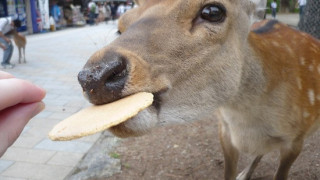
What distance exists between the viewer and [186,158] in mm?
4082

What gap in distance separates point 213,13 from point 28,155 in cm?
310

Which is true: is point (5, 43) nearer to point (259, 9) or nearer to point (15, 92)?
point (259, 9)

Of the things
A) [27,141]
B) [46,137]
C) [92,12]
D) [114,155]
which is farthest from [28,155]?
[92,12]

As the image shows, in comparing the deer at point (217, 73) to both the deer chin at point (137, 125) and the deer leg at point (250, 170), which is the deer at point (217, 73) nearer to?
the deer chin at point (137, 125)

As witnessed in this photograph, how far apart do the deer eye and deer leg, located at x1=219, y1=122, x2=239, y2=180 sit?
130 cm

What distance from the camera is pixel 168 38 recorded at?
1.80m

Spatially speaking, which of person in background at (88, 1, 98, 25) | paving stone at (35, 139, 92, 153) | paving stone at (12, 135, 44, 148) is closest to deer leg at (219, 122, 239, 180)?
paving stone at (35, 139, 92, 153)

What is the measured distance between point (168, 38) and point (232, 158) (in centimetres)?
172

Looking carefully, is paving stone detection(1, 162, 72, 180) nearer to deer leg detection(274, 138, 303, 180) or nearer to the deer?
the deer

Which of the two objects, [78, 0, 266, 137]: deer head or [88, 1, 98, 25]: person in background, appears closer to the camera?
[78, 0, 266, 137]: deer head

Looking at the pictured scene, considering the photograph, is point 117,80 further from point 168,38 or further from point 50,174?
point 50,174

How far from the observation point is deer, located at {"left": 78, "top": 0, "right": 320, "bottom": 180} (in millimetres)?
1603

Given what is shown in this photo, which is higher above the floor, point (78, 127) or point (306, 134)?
point (78, 127)

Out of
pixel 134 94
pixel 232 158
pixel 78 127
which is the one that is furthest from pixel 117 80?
pixel 232 158
